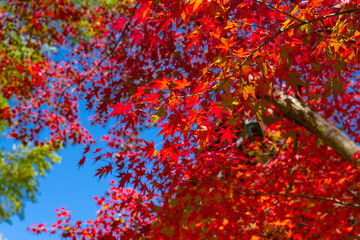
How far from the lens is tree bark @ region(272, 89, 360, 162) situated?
5188mm

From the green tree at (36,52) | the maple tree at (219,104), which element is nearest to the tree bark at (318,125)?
the maple tree at (219,104)

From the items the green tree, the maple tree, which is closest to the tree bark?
the maple tree

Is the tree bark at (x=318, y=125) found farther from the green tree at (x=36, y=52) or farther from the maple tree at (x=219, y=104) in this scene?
the green tree at (x=36, y=52)

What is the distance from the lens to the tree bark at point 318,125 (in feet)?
17.0

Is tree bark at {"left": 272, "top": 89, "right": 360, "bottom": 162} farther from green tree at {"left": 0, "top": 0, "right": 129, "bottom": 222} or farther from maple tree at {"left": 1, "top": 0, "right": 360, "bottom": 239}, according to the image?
green tree at {"left": 0, "top": 0, "right": 129, "bottom": 222}

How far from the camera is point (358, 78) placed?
9.49m

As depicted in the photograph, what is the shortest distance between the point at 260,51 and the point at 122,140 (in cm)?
862

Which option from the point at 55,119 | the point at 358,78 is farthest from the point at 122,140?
the point at 358,78

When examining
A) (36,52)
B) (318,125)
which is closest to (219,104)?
(318,125)

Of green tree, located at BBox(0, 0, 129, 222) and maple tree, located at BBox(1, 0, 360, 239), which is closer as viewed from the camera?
maple tree, located at BBox(1, 0, 360, 239)

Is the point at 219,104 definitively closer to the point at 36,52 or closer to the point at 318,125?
the point at 318,125

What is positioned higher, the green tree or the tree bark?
A: the green tree

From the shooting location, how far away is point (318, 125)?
5.52 m

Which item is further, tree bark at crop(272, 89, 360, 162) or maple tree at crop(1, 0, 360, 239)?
tree bark at crop(272, 89, 360, 162)
